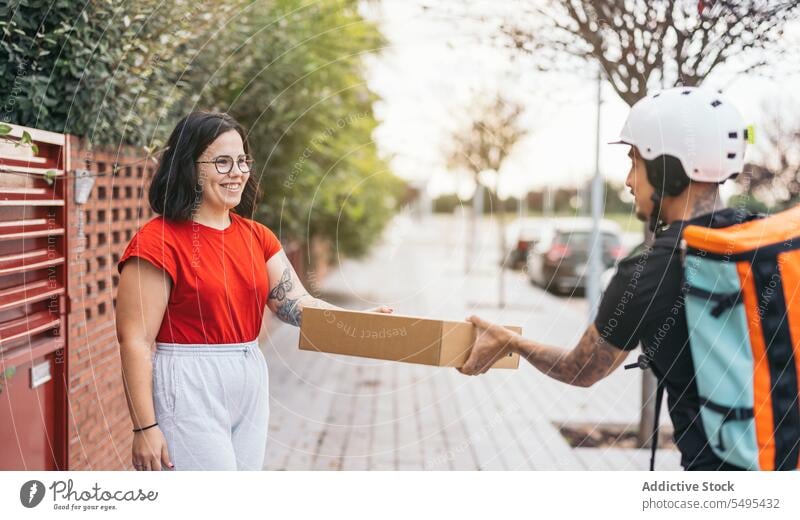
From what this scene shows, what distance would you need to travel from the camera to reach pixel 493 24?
4.36 meters

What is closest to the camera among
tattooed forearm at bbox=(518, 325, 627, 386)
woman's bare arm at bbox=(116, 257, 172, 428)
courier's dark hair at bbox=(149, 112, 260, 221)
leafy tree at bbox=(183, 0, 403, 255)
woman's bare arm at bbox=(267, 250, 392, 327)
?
tattooed forearm at bbox=(518, 325, 627, 386)

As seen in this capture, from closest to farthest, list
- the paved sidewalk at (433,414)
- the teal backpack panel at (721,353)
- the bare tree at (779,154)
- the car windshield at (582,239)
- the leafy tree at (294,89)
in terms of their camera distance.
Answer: the teal backpack panel at (721,353) → the paved sidewalk at (433,414) → the leafy tree at (294,89) → the bare tree at (779,154) → the car windshield at (582,239)

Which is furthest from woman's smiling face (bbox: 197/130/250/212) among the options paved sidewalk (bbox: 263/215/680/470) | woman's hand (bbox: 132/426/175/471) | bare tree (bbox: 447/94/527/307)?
bare tree (bbox: 447/94/527/307)

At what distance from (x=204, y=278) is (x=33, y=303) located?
1.12 meters

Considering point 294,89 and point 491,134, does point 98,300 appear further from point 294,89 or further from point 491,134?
point 491,134

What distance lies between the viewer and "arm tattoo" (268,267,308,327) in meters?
2.76

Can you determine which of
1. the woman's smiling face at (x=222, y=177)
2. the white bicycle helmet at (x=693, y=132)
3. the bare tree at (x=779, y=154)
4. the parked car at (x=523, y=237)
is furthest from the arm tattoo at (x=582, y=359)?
the parked car at (x=523, y=237)

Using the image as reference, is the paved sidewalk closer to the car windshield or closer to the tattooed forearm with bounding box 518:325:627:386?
the car windshield

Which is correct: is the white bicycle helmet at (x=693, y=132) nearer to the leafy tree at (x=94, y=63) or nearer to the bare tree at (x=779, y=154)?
the leafy tree at (x=94, y=63)

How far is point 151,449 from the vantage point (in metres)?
2.41

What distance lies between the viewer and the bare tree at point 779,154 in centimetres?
548

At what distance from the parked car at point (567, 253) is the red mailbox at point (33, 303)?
29.3 ft
